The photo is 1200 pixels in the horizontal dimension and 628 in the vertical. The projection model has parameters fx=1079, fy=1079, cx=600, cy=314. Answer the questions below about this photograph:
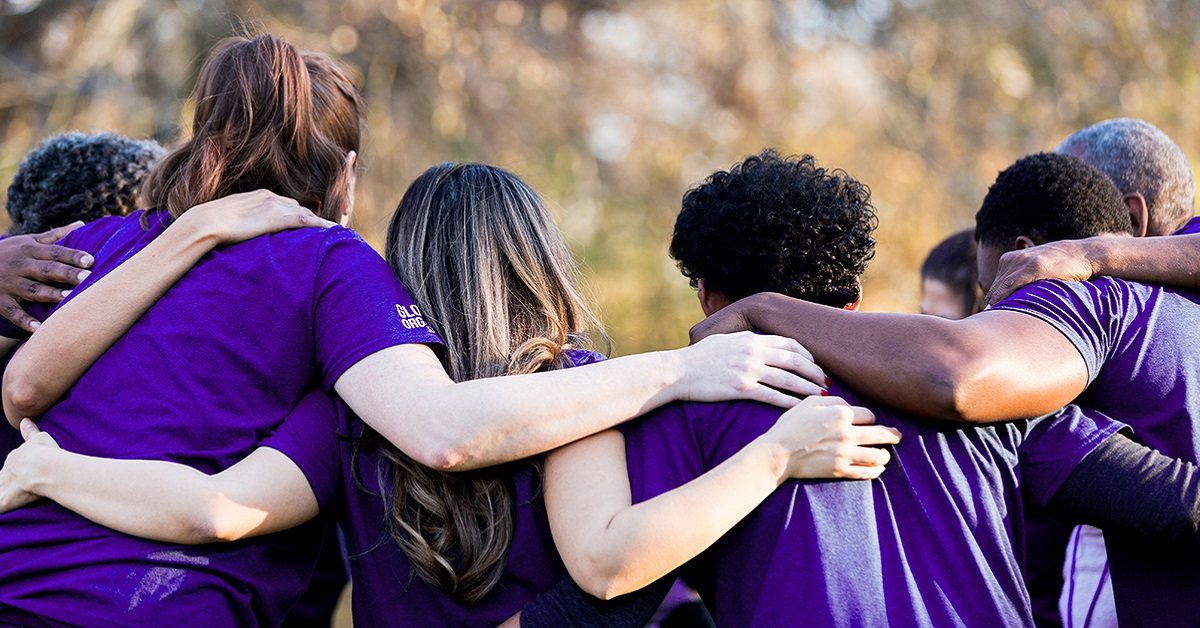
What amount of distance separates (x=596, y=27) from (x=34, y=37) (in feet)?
15.1

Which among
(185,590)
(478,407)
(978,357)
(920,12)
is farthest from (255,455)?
(920,12)

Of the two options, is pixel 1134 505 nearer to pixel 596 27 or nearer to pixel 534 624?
pixel 534 624

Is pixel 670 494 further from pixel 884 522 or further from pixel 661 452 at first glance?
pixel 884 522

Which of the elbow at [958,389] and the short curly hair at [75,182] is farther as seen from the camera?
the short curly hair at [75,182]

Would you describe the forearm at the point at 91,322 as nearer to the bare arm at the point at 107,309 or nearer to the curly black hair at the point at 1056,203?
the bare arm at the point at 107,309

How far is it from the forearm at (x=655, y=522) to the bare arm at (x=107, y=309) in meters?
1.01

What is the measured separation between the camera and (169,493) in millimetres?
2117

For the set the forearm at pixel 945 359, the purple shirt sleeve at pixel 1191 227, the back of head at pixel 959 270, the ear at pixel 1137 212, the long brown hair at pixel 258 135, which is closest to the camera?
the forearm at pixel 945 359

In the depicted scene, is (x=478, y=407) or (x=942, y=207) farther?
(x=942, y=207)

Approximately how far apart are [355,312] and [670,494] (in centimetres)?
78

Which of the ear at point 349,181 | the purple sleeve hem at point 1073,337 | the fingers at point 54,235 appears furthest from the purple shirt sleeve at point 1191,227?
the fingers at point 54,235

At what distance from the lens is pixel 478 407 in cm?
216

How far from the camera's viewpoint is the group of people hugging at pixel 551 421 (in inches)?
81.9

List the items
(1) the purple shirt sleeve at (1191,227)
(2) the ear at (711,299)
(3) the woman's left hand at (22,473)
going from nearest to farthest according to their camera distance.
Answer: (3) the woman's left hand at (22,473)
(2) the ear at (711,299)
(1) the purple shirt sleeve at (1191,227)
